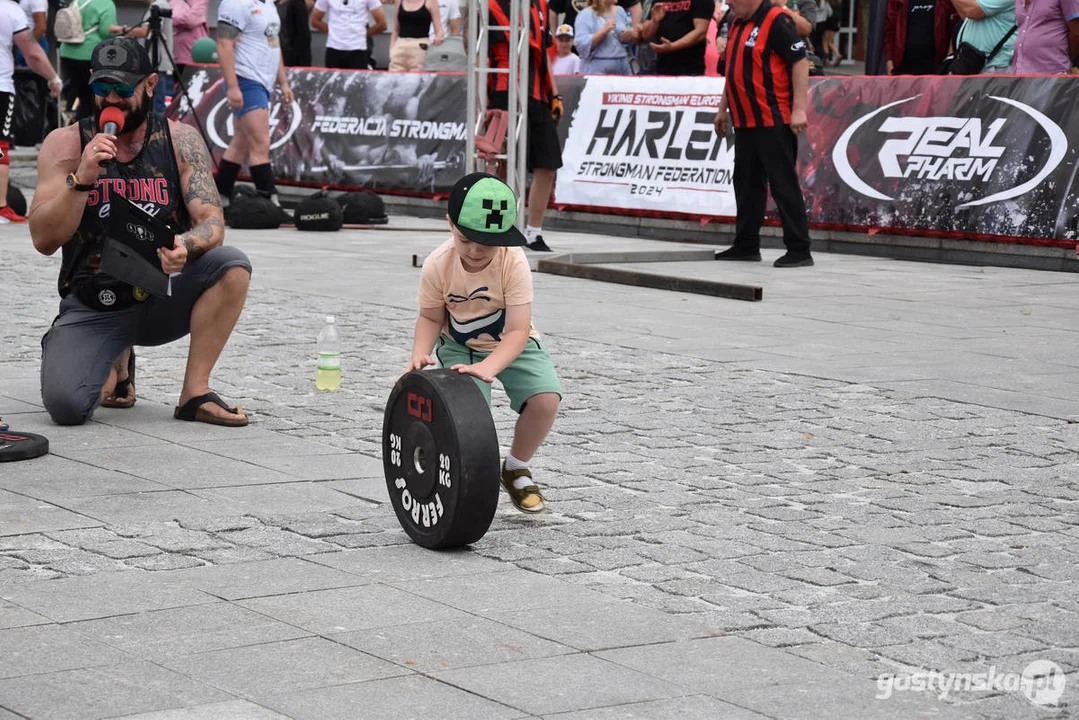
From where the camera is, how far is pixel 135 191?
6996 millimetres

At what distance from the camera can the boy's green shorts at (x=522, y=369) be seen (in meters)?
5.58

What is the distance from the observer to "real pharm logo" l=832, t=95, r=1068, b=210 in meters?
12.6

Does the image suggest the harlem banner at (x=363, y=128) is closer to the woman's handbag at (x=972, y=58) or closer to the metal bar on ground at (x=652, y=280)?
the metal bar on ground at (x=652, y=280)

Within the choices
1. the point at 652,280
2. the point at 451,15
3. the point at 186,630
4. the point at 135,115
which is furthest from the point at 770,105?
the point at 186,630

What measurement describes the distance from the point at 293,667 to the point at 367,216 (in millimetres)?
12372

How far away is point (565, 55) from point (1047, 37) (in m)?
6.96

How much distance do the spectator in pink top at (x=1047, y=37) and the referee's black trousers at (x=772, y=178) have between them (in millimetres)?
1920

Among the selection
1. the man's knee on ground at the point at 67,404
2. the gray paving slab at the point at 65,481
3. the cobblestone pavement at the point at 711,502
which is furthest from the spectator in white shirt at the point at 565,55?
the gray paving slab at the point at 65,481

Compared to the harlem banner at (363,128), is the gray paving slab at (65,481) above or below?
below

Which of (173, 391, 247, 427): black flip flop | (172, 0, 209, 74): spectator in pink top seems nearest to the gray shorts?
(173, 391, 247, 427): black flip flop

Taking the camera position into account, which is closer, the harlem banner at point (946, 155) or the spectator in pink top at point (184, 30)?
the harlem banner at point (946, 155)

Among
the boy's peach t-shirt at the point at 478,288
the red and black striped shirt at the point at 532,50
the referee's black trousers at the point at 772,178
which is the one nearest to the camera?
the boy's peach t-shirt at the point at 478,288

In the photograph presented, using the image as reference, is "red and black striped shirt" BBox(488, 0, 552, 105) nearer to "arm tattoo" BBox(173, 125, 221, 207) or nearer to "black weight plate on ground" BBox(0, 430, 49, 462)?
"arm tattoo" BBox(173, 125, 221, 207)

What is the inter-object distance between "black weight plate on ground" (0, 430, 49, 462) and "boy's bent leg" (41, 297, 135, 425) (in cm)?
48
